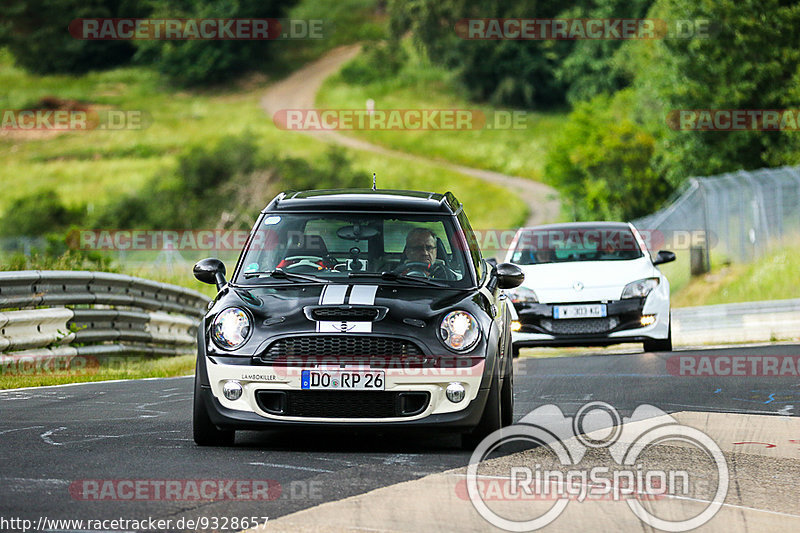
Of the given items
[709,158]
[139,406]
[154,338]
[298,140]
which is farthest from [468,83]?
[139,406]

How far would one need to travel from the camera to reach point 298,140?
307ft

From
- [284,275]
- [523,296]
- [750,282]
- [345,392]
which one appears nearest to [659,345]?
[523,296]

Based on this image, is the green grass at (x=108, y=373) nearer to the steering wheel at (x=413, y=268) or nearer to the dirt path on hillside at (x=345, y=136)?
the steering wheel at (x=413, y=268)

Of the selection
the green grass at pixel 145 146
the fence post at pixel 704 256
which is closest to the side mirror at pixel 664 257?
the fence post at pixel 704 256

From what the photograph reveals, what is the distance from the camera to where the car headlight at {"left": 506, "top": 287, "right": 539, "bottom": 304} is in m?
15.9

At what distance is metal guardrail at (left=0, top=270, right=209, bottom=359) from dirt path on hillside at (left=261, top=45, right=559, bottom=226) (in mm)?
48287

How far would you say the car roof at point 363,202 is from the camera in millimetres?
9188

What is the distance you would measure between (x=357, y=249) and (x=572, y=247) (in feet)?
30.2

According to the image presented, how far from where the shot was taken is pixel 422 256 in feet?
29.4

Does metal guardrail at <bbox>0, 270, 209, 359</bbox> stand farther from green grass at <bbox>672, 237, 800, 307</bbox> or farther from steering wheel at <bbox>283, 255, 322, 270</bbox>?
green grass at <bbox>672, 237, 800, 307</bbox>

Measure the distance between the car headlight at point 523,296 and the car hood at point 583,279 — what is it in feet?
0.17

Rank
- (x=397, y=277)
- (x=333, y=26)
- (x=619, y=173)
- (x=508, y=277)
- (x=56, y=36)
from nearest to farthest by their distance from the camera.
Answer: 1. (x=397, y=277)
2. (x=508, y=277)
3. (x=619, y=173)
4. (x=56, y=36)
5. (x=333, y=26)

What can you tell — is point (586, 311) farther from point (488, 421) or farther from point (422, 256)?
point (488, 421)

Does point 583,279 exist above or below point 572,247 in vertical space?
below
